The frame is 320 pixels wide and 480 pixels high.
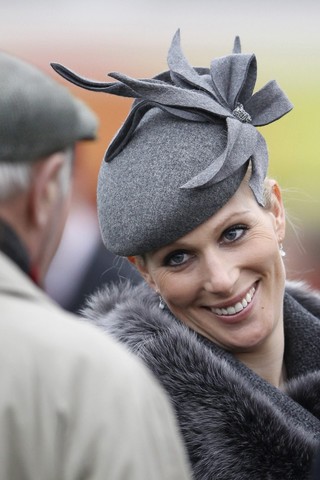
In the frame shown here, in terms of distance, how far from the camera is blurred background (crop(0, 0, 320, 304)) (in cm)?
640

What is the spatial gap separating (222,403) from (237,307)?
29 cm

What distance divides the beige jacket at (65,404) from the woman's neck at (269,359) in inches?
47.4

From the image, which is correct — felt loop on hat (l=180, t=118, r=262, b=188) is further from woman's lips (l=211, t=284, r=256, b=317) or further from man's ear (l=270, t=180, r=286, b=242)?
woman's lips (l=211, t=284, r=256, b=317)

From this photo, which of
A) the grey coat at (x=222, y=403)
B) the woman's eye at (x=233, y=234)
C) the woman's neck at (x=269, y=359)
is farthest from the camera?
the woman's neck at (x=269, y=359)

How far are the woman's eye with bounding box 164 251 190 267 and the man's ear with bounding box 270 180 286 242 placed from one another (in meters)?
0.29

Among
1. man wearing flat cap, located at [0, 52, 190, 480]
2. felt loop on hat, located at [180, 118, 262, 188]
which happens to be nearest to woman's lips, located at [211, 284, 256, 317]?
felt loop on hat, located at [180, 118, 262, 188]

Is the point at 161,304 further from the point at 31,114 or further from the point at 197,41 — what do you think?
the point at 197,41

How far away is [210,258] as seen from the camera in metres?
2.49

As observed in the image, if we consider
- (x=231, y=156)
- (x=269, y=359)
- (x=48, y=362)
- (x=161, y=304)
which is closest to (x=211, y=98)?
(x=231, y=156)

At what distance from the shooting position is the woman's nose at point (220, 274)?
247cm

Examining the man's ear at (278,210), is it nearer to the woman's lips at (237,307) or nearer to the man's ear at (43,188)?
the woman's lips at (237,307)

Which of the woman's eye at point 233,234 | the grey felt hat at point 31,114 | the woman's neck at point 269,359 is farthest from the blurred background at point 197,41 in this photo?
the grey felt hat at point 31,114

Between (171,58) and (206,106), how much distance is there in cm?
28

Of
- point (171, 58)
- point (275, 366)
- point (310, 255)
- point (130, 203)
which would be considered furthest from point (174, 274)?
point (310, 255)
